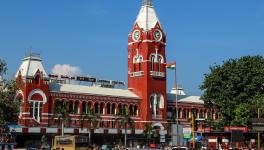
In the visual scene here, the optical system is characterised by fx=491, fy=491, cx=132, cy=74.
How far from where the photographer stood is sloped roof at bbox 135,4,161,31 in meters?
111

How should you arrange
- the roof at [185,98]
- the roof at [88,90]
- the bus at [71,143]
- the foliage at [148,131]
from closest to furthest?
the bus at [71,143] < the roof at [88,90] < the foliage at [148,131] < the roof at [185,98]

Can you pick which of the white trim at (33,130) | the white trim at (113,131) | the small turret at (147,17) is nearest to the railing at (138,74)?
the small turret at (147,17)

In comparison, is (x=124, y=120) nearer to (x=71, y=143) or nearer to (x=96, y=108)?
(x=96, y=108)

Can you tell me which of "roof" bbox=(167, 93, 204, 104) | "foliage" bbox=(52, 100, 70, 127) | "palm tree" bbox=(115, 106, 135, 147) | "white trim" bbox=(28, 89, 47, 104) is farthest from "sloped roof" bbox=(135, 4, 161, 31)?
"white trim" bbox=(28, 89, 47, 104)

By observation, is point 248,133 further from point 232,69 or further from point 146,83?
point 146,83

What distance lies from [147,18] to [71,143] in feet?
214

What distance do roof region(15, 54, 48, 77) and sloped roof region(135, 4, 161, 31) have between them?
2594 cm

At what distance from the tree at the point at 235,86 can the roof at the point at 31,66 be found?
33064 millimetres

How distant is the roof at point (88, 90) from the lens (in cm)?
9827

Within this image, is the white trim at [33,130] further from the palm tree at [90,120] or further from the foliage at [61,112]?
the palm tree at [90,120]

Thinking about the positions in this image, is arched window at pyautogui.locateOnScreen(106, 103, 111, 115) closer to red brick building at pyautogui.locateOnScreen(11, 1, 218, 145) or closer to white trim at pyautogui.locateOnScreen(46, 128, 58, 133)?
red brick building at pyautogui.locateOnScreen(11, 1, 218, 145)

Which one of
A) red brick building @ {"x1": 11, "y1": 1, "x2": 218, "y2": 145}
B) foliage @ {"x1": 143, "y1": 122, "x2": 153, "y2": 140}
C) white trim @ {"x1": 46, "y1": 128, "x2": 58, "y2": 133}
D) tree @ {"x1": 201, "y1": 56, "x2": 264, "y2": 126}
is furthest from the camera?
foliage @ {"x1": 143, "y1": 122, "x2": 153, "y2": 140}

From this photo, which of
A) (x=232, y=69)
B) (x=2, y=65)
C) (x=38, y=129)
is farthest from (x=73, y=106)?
(x=2, y=65)

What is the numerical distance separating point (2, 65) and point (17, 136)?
126ft
